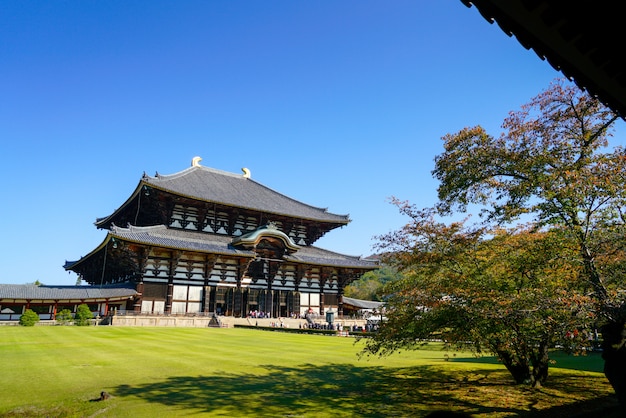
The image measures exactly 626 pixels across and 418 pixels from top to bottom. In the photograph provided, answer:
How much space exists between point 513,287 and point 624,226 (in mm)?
2305

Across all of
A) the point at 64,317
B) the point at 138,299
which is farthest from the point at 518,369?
the point at 64,317

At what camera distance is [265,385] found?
910cm

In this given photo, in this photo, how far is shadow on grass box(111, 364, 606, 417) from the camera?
7195mm

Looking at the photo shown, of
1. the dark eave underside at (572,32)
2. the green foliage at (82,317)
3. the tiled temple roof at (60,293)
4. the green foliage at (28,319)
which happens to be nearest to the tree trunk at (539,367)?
the dark eave underside at (572,32)

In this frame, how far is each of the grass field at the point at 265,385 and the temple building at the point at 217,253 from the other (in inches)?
665

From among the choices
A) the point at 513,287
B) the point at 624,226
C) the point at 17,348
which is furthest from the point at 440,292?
the point at 17,348

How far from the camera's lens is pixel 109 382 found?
8.99 metres

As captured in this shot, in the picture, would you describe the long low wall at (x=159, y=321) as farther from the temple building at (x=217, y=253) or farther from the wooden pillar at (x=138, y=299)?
the temple building at (x=217, y=253)

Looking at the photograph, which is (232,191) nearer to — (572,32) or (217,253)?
(217,253)

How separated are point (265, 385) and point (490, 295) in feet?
17.8

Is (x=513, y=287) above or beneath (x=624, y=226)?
beneath

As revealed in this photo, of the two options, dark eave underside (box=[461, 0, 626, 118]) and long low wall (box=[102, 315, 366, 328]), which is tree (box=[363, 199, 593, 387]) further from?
long low wall (box=[102, 315, 366, 328])

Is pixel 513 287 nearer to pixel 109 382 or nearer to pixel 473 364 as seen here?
pixel 473 364

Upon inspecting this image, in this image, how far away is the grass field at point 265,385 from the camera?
23.2 ft
